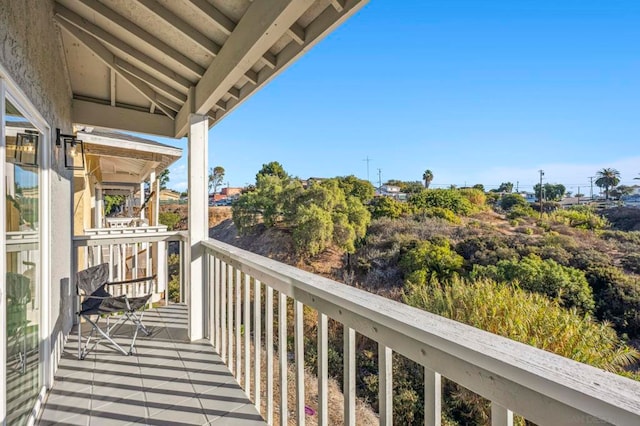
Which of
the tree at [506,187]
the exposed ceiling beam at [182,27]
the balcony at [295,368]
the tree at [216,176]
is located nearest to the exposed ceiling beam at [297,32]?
the exposed ceiling beam at [182,27]

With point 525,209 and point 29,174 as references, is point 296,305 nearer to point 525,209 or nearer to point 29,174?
point 29,174

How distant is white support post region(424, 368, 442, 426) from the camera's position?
0.93 m

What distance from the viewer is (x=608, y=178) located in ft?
95.8

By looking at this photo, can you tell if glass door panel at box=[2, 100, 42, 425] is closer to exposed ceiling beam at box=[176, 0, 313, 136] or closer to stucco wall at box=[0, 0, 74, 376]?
stucco wall at box=[0, 0, 74, 376]

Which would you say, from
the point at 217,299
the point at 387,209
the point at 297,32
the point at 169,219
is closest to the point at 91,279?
the point at 217,299

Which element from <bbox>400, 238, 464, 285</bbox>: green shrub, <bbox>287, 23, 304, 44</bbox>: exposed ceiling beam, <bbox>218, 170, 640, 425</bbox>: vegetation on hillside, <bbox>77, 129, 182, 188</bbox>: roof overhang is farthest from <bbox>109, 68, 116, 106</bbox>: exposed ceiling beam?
<bbox>400, 238, 464, 285</bbox>: green shrub

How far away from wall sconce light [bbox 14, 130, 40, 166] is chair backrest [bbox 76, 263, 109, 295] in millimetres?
1656

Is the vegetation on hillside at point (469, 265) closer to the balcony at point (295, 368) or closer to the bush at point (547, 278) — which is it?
the bush at point (547, 278)

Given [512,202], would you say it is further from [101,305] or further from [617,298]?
[101,305]

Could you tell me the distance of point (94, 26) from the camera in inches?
111

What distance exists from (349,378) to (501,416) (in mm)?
636

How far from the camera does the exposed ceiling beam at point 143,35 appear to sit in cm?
246

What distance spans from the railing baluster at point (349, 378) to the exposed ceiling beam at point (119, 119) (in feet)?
12.3

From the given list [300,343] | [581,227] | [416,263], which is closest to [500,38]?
[581,227]
